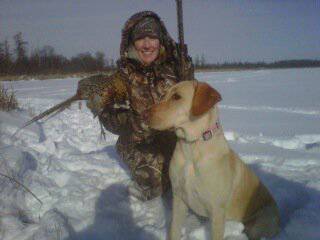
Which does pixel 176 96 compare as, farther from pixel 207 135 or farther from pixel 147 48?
pixel 147 48

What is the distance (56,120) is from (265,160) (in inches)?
224

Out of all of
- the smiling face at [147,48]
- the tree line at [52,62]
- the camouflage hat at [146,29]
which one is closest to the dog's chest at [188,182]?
the smiling face at [147,48]

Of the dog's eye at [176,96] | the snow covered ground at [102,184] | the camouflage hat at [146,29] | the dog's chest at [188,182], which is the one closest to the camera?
the dog's chest at [188,182]

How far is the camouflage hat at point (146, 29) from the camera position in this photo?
14.4 feet

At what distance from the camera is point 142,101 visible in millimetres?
4465

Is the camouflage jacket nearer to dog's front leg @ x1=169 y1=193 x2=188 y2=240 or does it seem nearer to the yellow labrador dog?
the yellow labrador dog

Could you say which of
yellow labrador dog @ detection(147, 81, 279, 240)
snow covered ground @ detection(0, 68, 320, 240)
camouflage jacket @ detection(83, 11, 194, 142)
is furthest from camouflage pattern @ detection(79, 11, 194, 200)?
yellow labrador dog @ detection(147, 81, 279, 240)

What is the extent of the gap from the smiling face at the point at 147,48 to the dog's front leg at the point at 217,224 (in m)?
2.22

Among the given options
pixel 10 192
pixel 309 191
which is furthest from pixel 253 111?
pixel 10 192

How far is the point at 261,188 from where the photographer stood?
352 centimetres

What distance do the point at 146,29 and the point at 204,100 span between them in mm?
1833

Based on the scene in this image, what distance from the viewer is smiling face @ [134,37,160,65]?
4.42 metres

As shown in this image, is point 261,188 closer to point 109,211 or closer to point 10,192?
point 109,211

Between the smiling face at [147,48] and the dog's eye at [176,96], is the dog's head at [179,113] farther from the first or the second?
the smiling face at [147,48]
